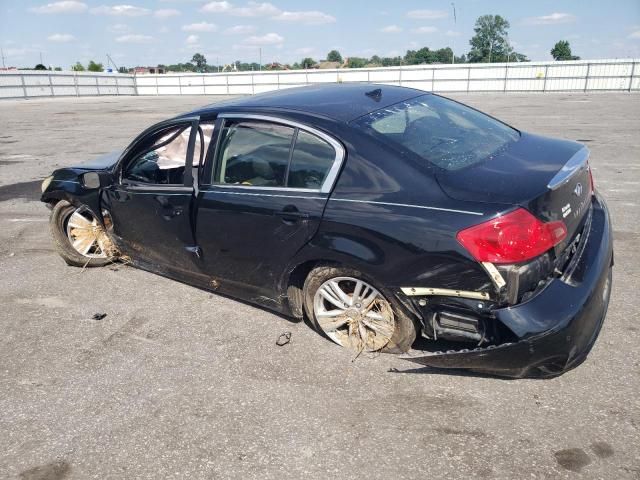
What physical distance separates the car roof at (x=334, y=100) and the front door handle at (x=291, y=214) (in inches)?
24.5

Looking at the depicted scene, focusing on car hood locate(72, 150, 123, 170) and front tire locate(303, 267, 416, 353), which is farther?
car hood locate(72, 150, 123, 170)

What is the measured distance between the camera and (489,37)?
94.9m

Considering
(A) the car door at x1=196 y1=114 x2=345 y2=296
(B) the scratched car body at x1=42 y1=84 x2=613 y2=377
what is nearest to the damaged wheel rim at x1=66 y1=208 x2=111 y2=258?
(B) the scratched car body at x1=42 y1=84 x2=613 y2=377

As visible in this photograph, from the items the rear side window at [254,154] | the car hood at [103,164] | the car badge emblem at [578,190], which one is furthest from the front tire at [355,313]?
the car hood at [103,164]

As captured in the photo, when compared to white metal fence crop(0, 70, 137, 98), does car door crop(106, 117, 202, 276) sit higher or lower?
lower

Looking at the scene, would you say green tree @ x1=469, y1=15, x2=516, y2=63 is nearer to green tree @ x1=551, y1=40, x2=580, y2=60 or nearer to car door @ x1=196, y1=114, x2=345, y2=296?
green tree @ x1=551, y1=40, x2=580, y2=60

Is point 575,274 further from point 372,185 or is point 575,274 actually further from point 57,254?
point 57,254

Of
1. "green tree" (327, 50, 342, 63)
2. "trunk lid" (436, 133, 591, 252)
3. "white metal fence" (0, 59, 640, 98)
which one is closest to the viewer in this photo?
"trunk lid" (436, 133, 591, 252)

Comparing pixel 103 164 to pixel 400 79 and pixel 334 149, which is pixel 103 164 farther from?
pixel 400 79

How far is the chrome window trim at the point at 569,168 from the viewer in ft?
9.13

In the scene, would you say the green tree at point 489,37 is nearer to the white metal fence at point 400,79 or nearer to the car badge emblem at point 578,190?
the white metal fence at point 400,79

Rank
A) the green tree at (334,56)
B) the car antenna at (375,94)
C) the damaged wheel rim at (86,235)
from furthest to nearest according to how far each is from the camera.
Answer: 1. the green tree at (334,56)
2. the damaged wheel rim at (86,235)
3. the car antenna at (375,94)

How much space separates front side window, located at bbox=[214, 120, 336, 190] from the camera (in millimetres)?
3199

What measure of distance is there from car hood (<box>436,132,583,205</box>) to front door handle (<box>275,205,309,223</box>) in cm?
85
